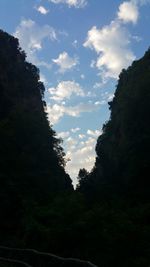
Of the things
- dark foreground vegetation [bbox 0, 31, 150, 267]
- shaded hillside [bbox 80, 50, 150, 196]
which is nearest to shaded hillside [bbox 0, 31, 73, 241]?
dark foreground vegetation [bbox 0, 31, 150, 267]

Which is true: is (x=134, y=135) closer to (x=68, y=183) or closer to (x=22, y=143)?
(x=22, y=143)

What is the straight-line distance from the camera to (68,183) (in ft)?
269

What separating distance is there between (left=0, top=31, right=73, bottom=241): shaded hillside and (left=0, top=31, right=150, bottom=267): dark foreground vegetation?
90mm

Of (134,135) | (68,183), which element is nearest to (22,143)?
(134,135)

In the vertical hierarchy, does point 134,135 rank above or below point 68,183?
below

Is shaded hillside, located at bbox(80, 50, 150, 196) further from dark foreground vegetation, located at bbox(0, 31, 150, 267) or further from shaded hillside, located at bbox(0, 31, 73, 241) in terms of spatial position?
shaded hillside, located at bbox(0, 31, 73, 241)

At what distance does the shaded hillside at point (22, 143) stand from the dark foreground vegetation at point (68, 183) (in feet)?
0.30

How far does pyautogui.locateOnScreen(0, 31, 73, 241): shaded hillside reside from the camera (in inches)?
1799

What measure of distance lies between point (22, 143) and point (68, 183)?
26.0 m

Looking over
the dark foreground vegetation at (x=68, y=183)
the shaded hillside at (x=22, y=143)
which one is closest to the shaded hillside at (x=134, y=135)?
the dark foreground vegetation at (x=68, y=183)

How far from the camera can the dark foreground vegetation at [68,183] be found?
25.5 meters

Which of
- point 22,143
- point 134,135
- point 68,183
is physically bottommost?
point 22,143

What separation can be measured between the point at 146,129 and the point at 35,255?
35.8 m

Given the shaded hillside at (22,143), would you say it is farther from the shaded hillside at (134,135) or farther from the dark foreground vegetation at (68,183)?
the shaded hillside at (134,135)
